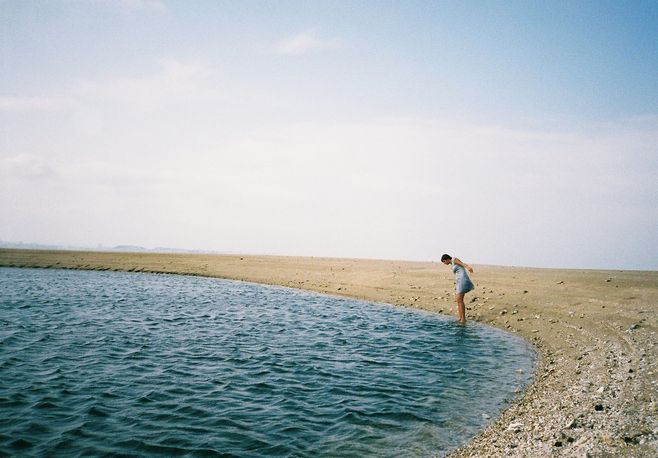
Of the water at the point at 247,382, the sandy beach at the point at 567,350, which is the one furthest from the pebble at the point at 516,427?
the water at the point at 247,382

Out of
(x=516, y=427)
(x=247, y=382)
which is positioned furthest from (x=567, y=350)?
(x=247, y=382)

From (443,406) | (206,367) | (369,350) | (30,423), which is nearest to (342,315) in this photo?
(369,350)

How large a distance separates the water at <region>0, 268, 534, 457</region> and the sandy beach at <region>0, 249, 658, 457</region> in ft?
3.51

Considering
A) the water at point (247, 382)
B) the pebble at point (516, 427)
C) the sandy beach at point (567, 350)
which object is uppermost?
the sandy beach at point (567, 350)

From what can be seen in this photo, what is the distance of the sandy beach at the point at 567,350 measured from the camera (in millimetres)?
7242

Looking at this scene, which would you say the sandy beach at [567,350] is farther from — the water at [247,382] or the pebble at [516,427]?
the water at [247,382]

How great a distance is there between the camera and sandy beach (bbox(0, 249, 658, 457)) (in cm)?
724

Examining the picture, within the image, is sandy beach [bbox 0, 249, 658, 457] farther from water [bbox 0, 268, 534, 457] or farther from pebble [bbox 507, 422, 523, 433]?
water [bbox 0, 268, 534, 457]

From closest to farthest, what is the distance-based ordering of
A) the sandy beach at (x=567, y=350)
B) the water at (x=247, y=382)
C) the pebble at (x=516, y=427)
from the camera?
the sandy beach at (x=567, y=350) < the water at (x=247, y=382) < the pebble at (x=516, y=427)

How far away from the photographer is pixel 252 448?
301 inches

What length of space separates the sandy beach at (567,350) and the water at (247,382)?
1.07m

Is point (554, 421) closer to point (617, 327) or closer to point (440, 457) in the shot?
point (440, 457)

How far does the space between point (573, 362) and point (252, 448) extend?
438 inches

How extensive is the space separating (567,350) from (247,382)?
474 inches
